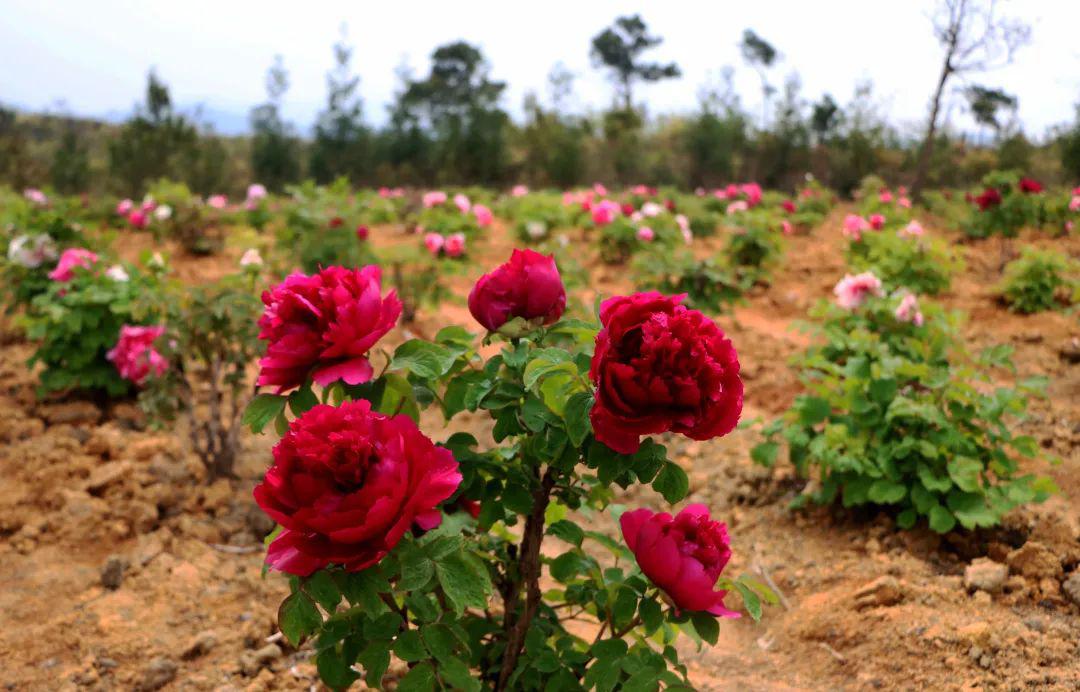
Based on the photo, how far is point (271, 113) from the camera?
21.8m

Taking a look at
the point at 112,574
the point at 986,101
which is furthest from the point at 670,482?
Answer: the point at 986,101

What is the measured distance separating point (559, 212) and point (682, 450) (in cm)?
573

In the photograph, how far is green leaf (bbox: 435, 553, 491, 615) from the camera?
1.04 m

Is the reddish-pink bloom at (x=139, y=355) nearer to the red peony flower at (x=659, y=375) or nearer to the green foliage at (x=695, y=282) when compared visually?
Result: the red peony flower at (x=659, y=375)

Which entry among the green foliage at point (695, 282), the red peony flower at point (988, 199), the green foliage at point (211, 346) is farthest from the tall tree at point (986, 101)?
the green foliage at point (211, 346)

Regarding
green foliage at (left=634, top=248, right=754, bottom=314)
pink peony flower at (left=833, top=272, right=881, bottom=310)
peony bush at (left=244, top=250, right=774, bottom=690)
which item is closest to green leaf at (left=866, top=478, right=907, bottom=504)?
pink peony flower at (left=833, top=272, right=881, bottom=310)

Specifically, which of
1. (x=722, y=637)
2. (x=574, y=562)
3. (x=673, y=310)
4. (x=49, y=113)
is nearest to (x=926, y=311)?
(x=722, y=637)

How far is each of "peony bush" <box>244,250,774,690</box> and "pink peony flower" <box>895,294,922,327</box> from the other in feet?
7.67

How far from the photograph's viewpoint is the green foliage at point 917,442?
2361 millimetres

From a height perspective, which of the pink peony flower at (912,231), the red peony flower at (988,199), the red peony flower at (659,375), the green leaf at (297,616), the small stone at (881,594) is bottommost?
the small stone at (881,594)

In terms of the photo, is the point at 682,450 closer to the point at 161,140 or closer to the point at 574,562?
the point at 574,562

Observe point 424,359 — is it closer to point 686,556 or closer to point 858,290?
point 686,556

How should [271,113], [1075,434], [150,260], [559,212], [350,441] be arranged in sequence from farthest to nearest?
[271,113]
[559,212]
[150,260]
[1075,434]
[350,441]

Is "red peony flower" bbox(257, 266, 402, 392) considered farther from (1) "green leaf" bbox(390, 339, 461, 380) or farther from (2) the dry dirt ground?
(2) the dry dirt ground
